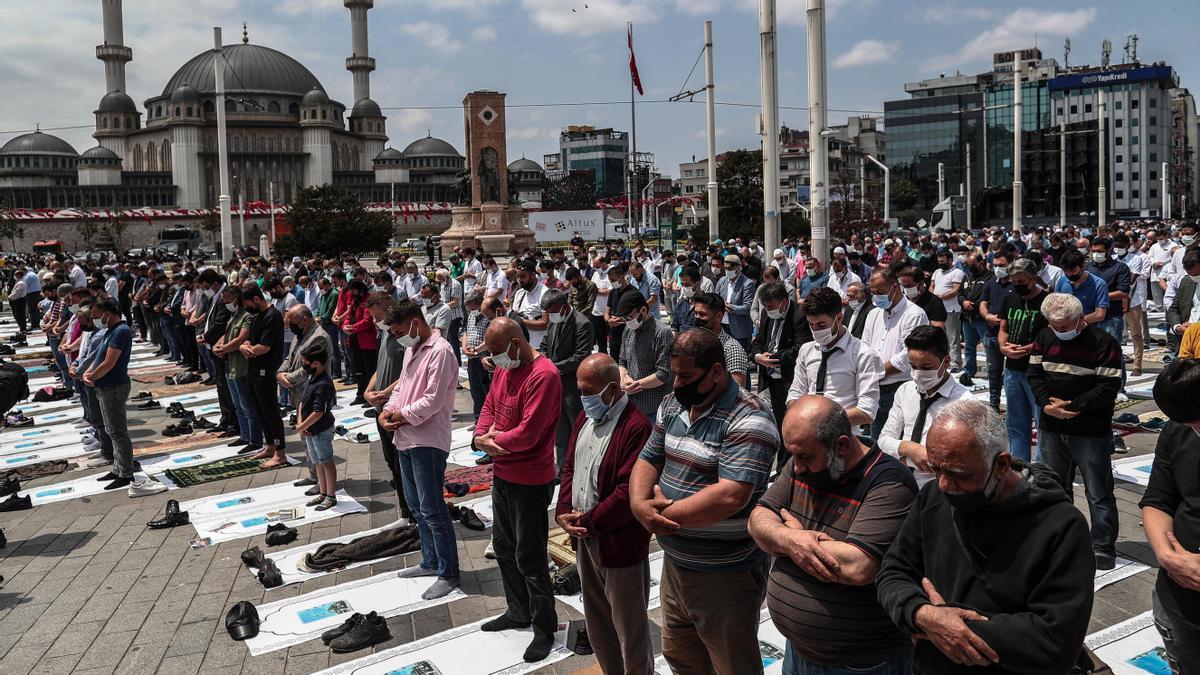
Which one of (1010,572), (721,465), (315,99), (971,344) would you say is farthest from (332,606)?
(315,99)

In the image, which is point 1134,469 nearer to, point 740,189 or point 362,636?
point 362,636

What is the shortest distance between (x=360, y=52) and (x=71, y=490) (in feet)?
395

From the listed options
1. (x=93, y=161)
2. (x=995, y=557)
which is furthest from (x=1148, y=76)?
(x=995, y=557)

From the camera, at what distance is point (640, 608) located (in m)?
4.41

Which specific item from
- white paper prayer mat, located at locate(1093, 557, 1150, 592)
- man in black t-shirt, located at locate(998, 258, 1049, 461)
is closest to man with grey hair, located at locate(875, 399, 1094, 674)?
white paper prayer mat, located at locate(1093, 557, 1150, 592)

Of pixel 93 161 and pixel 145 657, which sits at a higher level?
pixel 93 161

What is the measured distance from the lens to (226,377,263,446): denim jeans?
1076 centimetres

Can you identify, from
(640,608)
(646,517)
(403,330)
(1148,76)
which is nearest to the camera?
(646,517)

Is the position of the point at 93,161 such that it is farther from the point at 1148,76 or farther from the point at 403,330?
the point at 1148,76

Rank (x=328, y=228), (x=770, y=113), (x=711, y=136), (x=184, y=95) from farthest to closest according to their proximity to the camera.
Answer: (x=184, y=95), (x=328, y=228), (x=711, y=136), (x=770, y=113)

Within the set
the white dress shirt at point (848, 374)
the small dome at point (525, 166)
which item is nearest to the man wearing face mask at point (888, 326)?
the white dress shirt at point (848, 374)

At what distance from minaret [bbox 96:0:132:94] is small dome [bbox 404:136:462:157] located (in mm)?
36683

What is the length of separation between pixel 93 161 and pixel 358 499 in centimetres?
11863

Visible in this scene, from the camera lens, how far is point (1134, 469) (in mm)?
8312
